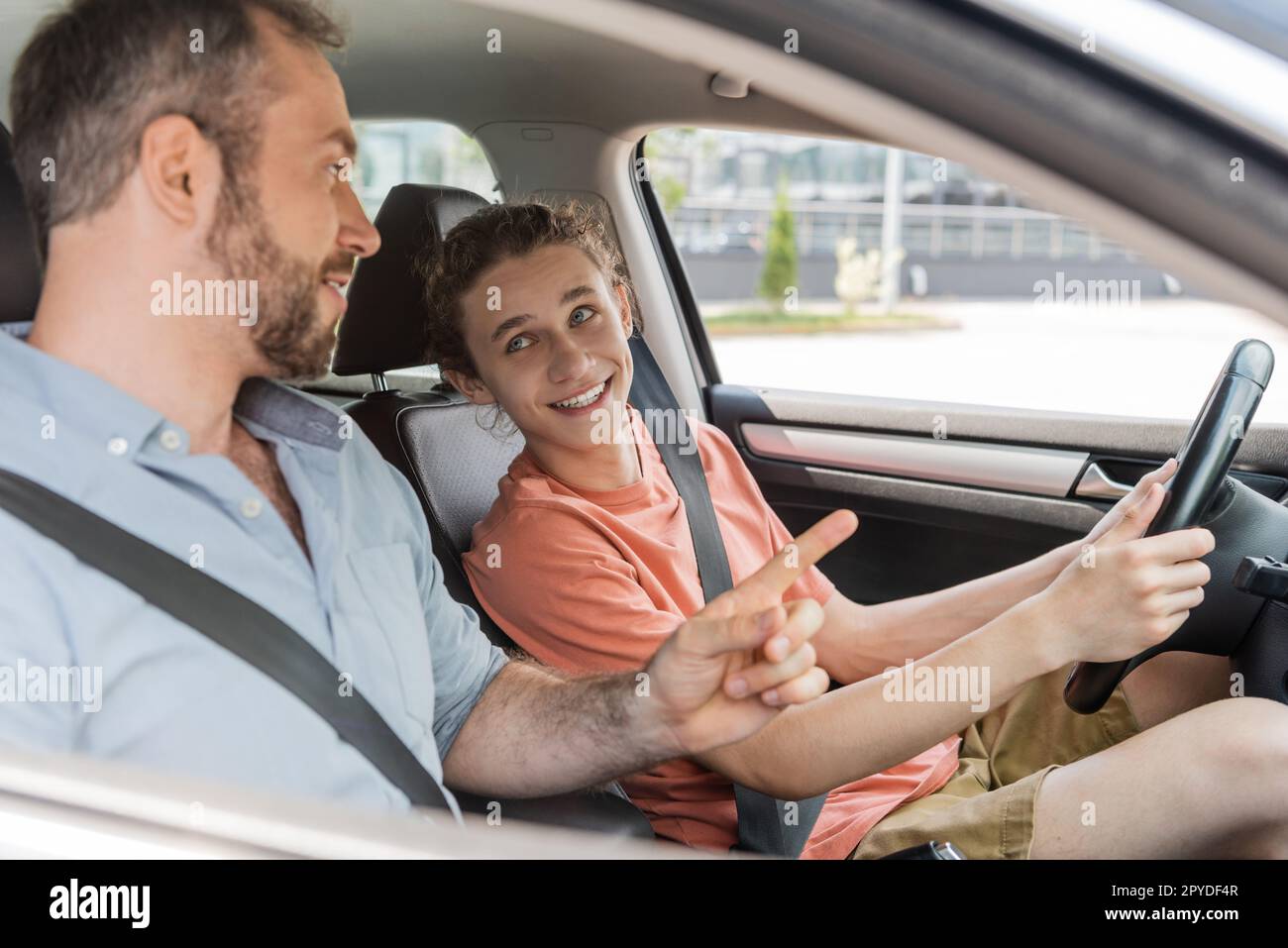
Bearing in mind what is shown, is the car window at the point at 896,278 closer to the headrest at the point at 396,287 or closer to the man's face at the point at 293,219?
the headrest at the point at 396,287

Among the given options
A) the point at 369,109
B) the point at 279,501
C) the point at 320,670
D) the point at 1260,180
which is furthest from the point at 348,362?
the point at 1260,180

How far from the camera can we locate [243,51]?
3.80 ft

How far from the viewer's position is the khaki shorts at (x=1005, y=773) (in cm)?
143

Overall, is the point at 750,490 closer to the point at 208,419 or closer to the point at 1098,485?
the point at 1098,485

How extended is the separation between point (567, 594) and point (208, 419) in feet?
1.89

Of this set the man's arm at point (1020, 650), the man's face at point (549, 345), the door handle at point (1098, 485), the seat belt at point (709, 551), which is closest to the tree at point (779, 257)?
the door handle at point (1098, 485)

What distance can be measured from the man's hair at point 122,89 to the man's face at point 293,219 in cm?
2

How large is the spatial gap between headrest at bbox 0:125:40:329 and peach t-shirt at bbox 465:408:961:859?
0.67 metres

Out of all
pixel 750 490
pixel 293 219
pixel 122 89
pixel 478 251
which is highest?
pixel 478 251

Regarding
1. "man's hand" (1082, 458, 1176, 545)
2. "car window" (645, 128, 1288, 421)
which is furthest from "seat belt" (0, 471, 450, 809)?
"car window" (645, 128, 1288, 421)

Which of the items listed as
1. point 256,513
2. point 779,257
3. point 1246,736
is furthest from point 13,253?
point 779,257

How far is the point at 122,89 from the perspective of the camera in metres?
1.11

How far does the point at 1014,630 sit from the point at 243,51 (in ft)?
3.23

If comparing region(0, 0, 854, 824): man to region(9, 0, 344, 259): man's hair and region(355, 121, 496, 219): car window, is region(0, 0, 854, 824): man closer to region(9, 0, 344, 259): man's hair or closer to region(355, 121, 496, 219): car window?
region(9, 0, 344, 259): man's hair
